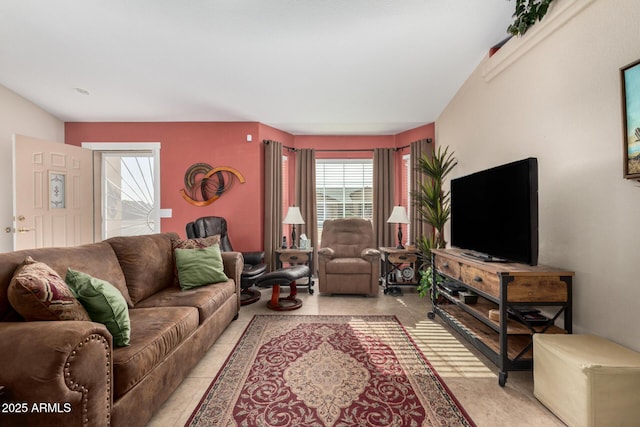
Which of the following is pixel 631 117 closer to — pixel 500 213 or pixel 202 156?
pixel 500 213

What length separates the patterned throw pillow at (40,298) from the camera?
121 centimetres

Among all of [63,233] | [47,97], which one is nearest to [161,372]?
[63,233]

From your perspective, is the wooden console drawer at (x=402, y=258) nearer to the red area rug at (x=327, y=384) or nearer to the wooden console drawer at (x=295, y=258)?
the wooden console drawer at (x=295, y=258)

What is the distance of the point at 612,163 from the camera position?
5.27 ft

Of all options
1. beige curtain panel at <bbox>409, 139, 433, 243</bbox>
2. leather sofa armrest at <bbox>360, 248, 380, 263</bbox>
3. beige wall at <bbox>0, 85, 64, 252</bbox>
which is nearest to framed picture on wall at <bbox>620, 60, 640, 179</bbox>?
leather sofa armrest at <bbox>360, 248, 380, 263</bbox>

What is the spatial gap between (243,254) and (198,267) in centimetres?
115

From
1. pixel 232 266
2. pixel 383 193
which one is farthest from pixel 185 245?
pixel 383 193

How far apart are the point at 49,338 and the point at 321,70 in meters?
Answer: 2.98

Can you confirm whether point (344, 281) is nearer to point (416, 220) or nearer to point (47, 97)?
point (416, 220)

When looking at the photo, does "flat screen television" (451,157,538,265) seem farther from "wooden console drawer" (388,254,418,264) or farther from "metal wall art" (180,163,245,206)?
"metal wall art" (180,163,245,206)

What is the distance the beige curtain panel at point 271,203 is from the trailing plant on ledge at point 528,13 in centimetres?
314

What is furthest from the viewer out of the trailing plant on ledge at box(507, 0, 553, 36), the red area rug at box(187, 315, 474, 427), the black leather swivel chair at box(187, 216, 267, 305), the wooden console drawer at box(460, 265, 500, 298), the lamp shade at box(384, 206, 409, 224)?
the lamp shade at box(384, 206, 409, 224)

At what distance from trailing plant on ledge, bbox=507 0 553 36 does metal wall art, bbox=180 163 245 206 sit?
11.5 ft

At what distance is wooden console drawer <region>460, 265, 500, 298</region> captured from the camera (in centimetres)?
186
